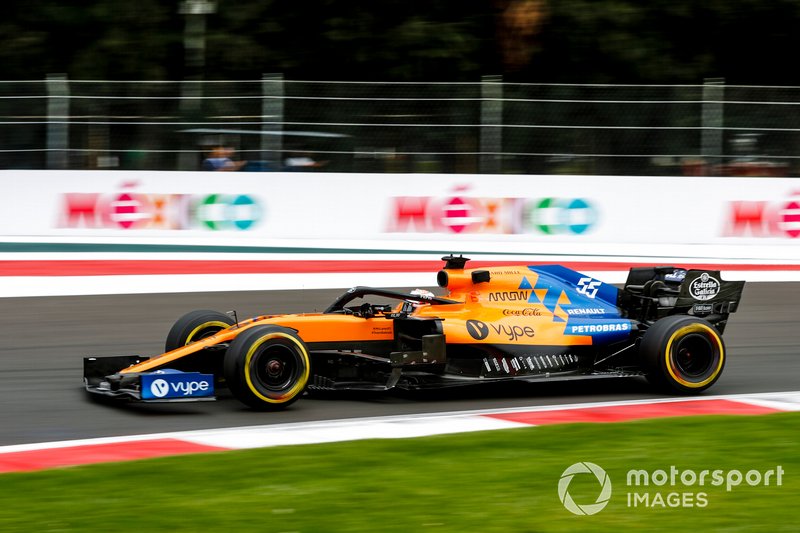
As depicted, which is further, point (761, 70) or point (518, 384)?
point (761, 70)

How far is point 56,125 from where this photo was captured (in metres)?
16.6

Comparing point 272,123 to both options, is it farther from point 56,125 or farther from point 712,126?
point 712,126

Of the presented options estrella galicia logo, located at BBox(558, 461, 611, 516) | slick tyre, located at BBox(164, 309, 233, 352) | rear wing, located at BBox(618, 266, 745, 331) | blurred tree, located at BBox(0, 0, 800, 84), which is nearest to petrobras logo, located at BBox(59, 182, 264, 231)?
blurred tree, located at BBox(0, 0, 800, 84)

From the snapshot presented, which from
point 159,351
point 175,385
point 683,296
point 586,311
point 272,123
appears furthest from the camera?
point 272,123

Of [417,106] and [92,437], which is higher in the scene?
[417,106]

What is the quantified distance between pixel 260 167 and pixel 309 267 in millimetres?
2186

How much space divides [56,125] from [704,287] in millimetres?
10490

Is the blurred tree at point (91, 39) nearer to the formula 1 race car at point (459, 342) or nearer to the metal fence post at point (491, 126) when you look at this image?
the metal fence post at point (491, 126)

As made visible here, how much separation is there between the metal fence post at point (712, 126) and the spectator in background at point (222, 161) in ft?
20.8

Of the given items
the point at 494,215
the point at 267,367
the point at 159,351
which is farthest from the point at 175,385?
the point at 494,215

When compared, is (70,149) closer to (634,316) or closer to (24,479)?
(634,316)

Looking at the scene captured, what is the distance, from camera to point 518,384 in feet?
29.4

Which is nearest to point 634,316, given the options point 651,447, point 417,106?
point 651,447

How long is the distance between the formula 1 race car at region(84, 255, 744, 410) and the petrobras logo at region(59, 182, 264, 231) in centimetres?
787
